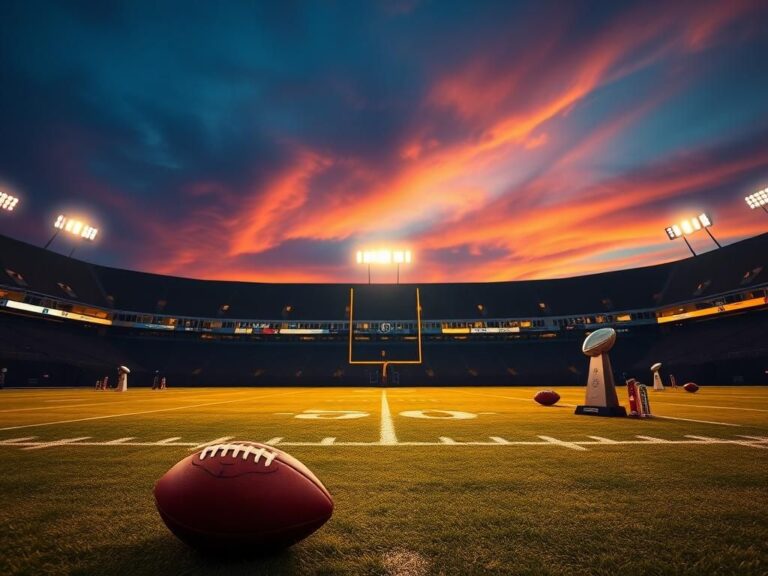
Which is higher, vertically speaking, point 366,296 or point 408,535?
point 366,296

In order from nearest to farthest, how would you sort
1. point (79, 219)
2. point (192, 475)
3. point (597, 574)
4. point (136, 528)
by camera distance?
1. point (597, 574)
2. point (192, 475)
3. point (136, 528)
4. point (79, 219)

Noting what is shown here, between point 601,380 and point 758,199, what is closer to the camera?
point 601,380

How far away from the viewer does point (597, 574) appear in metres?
1.38

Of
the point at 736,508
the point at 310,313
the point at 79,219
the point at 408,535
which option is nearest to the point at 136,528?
the point at 408,535

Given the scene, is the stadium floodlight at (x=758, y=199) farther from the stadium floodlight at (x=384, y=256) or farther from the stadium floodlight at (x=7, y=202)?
the stadium floodlight at (x=7, y=202)

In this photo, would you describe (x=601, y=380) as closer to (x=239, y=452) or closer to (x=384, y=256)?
(x=239, y=452)

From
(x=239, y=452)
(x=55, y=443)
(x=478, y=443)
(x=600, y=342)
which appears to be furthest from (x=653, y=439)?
Answer: (x=55, y=443)

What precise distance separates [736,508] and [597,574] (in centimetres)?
134

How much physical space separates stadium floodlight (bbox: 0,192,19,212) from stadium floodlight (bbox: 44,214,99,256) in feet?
13.1

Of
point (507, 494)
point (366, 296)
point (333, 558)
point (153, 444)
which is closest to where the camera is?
point (333, 558)

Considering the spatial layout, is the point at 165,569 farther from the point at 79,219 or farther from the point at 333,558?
the point at 79,219

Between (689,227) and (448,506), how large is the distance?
48.8m

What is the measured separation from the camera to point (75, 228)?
120 ft

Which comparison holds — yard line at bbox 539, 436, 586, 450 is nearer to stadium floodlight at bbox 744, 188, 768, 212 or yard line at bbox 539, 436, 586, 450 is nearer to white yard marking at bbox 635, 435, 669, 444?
white yard marking at bbox 635, 435, 669, 444
